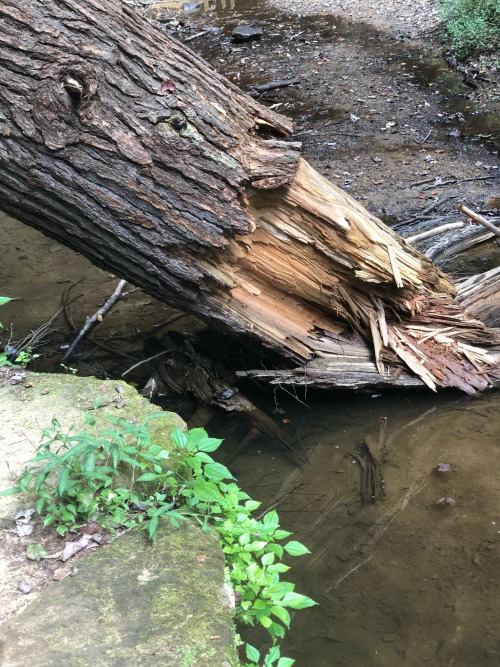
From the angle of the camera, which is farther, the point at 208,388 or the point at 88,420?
the point at 208,388

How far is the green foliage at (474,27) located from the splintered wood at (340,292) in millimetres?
5484

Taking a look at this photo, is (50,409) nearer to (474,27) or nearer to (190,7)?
(474,27)

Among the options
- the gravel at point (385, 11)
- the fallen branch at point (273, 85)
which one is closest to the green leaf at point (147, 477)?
the fallen branch at point (273, 85)

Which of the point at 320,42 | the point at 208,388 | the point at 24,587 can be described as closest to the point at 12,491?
the point at 24,587

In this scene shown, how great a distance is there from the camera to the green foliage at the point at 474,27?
8.99m

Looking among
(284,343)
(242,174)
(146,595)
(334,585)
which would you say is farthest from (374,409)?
(146,595)

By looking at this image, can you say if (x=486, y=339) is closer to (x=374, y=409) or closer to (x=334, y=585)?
(x=374, y=409)

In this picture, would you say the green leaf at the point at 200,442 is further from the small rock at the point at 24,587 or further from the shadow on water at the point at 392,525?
the shadow on water at the point at 392,525

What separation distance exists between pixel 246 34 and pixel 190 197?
8.64 m

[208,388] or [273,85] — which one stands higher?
[273,85]

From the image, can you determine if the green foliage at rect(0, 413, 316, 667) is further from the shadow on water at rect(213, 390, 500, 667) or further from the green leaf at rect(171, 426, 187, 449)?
the shadow on water at rect(213, 390, 500, 667)

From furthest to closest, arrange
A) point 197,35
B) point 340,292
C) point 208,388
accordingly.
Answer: point 197,35 < point 208,388 < point 340,292

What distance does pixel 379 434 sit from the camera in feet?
14.6

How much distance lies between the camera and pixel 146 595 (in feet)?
7.65
